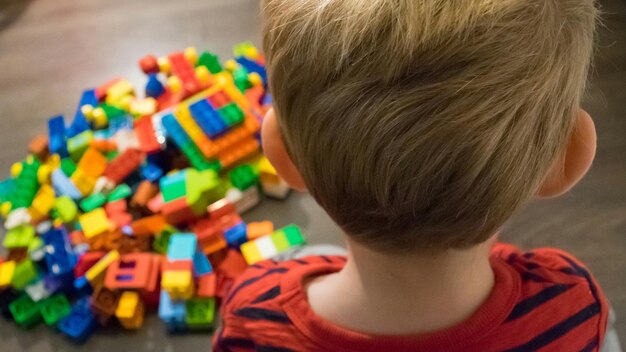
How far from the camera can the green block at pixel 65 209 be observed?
3.37 ft

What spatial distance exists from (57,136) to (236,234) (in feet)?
1.50

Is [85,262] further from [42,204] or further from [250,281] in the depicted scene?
[250,281]

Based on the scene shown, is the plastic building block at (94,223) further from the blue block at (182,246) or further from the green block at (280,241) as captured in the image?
the green block at (280,241)

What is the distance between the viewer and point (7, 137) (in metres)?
1.23

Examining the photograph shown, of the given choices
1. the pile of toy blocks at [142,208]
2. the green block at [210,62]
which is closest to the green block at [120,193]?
the pile of toy blocks at [142,208]

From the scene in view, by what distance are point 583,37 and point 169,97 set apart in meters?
1.00

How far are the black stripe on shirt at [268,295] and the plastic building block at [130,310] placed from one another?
1.45 ft

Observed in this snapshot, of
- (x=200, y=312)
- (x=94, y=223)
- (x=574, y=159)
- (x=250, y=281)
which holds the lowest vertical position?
(x=200, y=312)

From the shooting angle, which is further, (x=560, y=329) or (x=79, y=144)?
(x=79, y=144)

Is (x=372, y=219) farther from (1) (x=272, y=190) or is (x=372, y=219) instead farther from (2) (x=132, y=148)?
(2) (x=132, y=148)

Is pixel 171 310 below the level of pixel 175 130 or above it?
below

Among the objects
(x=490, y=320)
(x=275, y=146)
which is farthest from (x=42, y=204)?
(x=490, y=320)

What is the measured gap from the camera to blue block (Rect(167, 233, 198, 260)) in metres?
0.92

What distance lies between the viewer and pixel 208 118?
106 cm
